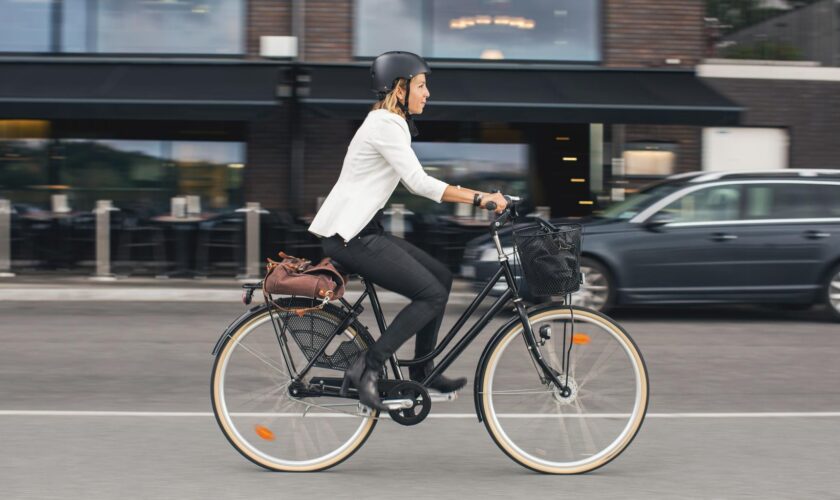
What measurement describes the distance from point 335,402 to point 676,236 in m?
6.83

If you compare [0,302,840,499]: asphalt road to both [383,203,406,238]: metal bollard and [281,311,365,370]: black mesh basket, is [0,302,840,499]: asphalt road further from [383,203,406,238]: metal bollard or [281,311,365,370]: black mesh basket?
[383,203,406,238]: metal bollard

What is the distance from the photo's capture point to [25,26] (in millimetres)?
16969

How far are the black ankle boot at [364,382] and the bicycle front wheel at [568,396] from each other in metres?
0.46

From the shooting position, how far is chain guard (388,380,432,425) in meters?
4.73

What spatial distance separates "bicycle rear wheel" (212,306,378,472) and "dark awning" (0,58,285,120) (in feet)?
34.3

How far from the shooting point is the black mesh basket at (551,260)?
4582 mm

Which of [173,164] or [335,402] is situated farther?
[173,164]

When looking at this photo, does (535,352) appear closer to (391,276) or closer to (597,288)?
(391,276)

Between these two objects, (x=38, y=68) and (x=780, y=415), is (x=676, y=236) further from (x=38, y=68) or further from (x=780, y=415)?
(x=38, y=68)

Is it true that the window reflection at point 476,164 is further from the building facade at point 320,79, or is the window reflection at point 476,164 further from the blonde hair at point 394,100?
the blonde hair at point 394,100

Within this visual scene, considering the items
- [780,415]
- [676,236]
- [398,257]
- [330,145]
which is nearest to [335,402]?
[398,257]

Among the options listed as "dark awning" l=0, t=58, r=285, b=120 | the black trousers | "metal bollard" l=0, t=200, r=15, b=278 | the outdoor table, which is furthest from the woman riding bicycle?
"metal bollard" l=0, t=200, r=15, b=278

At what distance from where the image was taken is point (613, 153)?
17.5 meters

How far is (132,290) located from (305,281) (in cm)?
930
